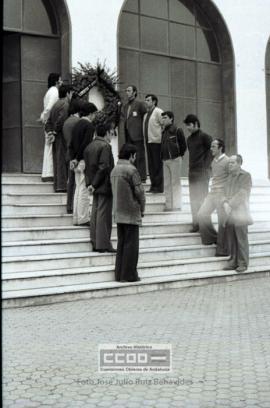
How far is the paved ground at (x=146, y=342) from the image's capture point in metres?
3.89

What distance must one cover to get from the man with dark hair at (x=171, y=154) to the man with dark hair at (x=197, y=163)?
0.30 meters

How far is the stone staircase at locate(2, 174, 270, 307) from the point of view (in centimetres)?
763

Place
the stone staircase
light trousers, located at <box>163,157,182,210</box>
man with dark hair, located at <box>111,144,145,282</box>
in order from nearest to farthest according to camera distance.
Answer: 1. the stone staircase
2. man with dark hair, located at <box>111,144,145,282</box>
3. light trousers, located at <box>163,157,182,210</box>

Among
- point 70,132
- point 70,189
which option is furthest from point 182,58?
point 70,189

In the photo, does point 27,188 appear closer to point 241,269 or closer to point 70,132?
point 70,132

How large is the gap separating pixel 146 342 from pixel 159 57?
1021cm

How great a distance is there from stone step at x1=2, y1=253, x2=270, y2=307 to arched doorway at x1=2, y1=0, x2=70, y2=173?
465cm

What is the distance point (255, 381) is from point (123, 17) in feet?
35.9

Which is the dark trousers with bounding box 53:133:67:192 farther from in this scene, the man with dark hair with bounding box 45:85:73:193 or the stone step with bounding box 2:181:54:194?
the stone step with bounding box 2:181:54:194

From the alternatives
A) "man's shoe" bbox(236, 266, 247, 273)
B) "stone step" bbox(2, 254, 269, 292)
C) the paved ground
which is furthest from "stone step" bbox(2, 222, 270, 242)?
the paved ground

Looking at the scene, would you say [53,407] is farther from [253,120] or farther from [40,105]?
[253,120]

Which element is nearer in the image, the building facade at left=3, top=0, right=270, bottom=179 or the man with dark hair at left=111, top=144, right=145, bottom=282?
the man with dark hair at left=111, top=144, right=145, bottom=282

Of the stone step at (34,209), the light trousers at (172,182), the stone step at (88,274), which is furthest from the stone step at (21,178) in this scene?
the stone step at (88,274)

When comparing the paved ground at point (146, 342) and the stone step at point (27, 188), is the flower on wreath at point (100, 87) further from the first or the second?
the paved ground at point (146, 342)
